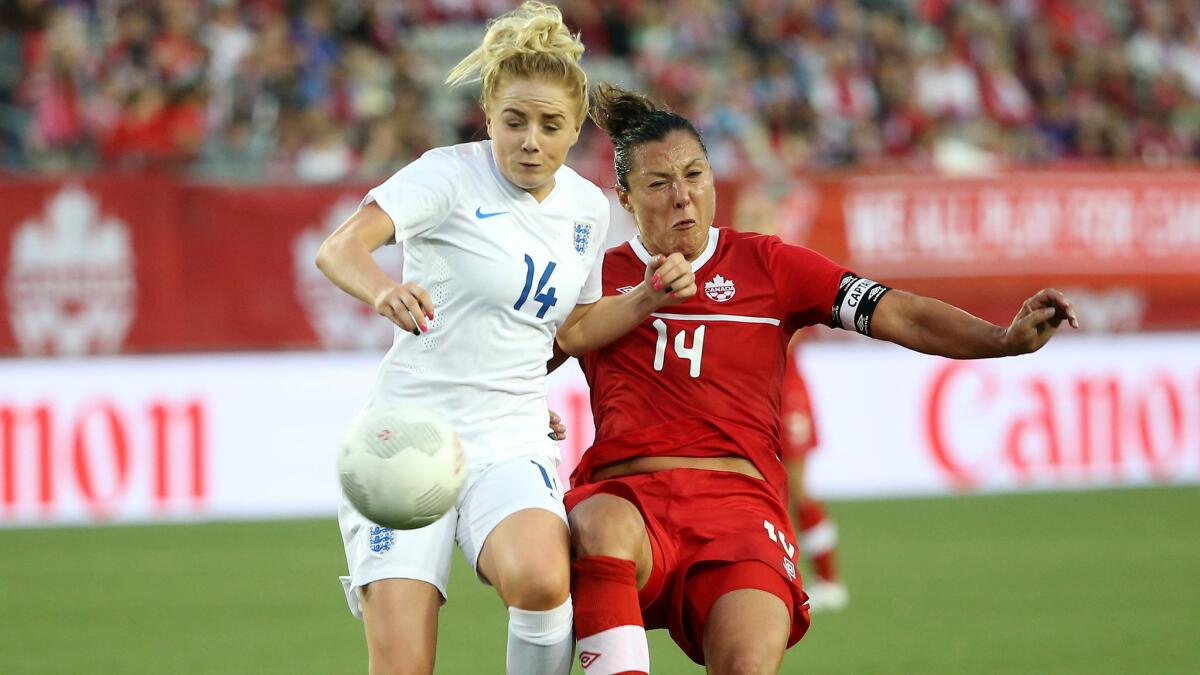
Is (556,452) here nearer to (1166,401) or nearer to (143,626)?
(143,626)

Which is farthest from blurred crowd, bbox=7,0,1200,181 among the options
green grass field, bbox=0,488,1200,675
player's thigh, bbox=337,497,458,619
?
player's thigh, bbox=337,497,458,619

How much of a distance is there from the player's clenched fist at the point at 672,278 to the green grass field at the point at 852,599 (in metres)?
2.86

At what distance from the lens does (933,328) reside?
5031 millimetres

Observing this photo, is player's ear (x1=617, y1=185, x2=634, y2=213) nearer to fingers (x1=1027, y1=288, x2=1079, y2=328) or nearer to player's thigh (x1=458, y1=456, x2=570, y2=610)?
player's thigh (x1=458, y1=456, x2=570, y2=610)

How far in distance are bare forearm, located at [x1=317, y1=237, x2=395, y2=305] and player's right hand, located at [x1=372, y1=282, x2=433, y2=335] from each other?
0.09 m

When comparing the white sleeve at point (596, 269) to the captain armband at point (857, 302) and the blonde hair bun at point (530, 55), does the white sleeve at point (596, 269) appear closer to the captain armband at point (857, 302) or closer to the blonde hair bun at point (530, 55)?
the blonde hair bun at point (530, 55)

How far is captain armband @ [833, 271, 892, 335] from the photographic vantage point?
16.7 feet

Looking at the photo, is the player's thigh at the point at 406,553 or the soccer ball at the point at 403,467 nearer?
the soccer ball at the point at 403,467

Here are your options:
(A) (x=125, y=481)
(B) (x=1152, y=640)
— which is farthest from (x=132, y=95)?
(B) (x=1152, y=640)

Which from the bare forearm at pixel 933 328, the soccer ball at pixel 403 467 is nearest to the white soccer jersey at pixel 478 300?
the soccer ball at pixel 403 467

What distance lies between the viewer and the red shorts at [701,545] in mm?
4945

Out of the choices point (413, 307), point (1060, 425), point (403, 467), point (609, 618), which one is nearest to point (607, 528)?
point (609, 618)

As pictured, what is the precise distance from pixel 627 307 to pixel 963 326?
3.08 feet

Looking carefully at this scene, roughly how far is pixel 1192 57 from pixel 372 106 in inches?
400
